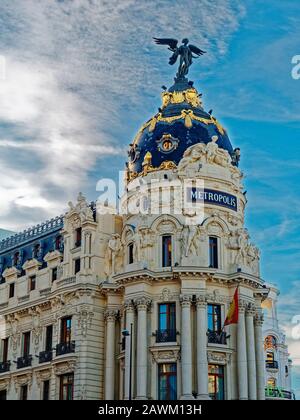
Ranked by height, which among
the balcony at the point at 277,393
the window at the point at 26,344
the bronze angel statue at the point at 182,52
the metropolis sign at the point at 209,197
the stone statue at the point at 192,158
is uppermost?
the bronze angel statue at the point at 182,52

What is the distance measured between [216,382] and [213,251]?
10237 mm

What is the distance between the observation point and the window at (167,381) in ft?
182

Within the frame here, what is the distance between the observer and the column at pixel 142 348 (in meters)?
55.3

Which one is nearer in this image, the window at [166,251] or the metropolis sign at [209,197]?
the window at [166,251]

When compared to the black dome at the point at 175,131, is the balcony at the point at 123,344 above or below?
below

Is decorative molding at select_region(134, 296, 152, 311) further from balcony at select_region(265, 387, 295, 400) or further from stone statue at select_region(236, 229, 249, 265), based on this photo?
balcony at select_region(265, 387, 295, 400)

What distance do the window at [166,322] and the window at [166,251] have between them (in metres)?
3.35

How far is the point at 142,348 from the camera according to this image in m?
56.3

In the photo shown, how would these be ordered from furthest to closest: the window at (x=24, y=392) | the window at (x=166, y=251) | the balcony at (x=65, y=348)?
the window at (x=24, y=392) → the balcony at (x=65, y=348) → the window at (x=166, y=251)

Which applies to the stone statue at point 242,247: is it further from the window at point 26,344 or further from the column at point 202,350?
the window at point 26,344

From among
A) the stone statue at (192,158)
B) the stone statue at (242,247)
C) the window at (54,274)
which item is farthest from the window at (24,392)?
the stone statue at (192,158)

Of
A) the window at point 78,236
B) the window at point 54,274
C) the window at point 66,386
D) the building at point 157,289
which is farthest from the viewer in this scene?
the window at point 54,274

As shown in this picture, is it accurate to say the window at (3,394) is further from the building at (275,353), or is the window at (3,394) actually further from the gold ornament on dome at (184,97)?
the gold ornament on dome at (184,97)
